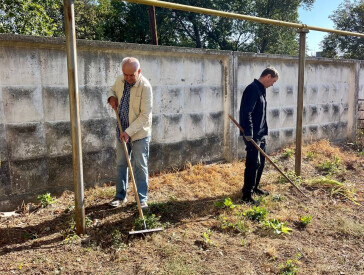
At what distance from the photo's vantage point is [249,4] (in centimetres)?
1997

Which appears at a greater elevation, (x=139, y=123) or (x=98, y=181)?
(x=139, y=123)

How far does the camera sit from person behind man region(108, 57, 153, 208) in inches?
151

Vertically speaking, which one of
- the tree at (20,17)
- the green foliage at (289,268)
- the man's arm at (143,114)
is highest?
the tree at (20,17)

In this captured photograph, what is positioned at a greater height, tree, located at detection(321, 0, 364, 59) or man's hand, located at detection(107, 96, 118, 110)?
tree, located at detection(321, 0, 364, 59)

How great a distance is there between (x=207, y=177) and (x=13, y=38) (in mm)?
3443

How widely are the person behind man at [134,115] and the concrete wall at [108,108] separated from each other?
779 millimetres

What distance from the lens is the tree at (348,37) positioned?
19.2 metres

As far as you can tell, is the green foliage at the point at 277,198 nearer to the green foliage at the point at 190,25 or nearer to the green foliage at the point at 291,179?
the green foliage at the point at 291,179

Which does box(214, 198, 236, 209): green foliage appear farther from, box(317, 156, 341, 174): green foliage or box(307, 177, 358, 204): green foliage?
box(317, 156, 341, 174): green foliage

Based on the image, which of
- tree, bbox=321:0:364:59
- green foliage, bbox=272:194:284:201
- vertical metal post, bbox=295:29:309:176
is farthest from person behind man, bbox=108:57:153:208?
tree, bbox=321:0:364:59

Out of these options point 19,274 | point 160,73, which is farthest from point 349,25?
point 19,274

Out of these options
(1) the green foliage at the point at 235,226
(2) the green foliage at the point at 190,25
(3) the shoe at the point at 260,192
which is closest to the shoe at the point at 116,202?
(1) the green foliage at the point at 235,226

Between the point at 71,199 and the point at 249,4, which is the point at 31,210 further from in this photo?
the point at 249,4

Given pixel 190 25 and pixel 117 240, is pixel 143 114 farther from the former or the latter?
pixel 190 25
